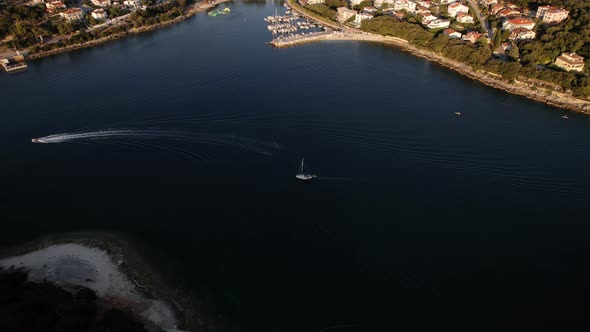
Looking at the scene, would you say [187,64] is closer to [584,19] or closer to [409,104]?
[409,104]

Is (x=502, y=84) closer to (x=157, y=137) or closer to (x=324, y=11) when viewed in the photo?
(x=324, y=11)

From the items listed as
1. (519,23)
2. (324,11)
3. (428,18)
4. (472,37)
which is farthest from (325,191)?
(324,11)

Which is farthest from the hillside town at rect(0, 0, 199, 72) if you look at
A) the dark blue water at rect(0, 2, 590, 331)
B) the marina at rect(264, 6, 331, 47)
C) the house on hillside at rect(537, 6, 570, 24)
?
the house on hillside at rect(537, 6, 570, 24)

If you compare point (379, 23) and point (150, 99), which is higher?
point (379, 23)

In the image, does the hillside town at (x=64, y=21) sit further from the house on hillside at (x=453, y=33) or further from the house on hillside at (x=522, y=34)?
the house on hillside at (x=522, y=34)

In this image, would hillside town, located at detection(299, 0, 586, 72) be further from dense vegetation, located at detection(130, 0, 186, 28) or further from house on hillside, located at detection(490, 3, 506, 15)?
dense vegetation, located at detection(130, 0, 186, 28)

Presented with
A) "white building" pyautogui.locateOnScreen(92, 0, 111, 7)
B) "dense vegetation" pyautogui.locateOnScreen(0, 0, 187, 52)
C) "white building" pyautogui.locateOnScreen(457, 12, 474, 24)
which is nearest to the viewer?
"dense vegetation" pyautogui.locateOnScreen(0, 0, 187, 52)

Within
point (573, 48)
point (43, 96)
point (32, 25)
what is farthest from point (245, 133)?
point (32, 25)
